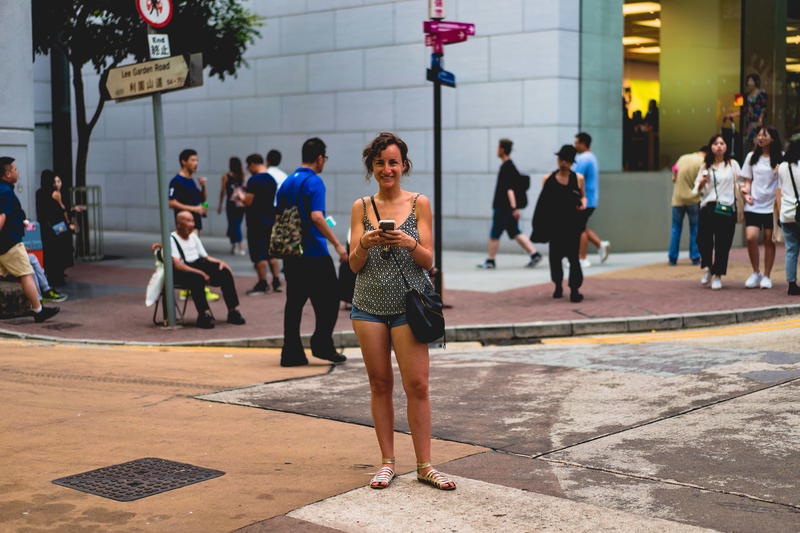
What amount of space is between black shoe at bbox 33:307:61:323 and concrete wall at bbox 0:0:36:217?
2.05 m

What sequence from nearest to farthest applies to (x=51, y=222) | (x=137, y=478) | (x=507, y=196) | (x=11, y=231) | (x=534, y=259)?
(x=137, y=478)
(x=11, y=231)
(x=51, y=222)
(x=507, y=196)
(x=534, y=259)

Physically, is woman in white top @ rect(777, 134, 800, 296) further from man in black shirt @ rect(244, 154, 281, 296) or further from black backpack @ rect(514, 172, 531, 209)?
man in black shirt @ rect(244, 154, 281, 296)

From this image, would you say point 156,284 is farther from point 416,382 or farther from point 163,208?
point 416,382

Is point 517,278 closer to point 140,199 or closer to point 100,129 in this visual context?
point 140,199

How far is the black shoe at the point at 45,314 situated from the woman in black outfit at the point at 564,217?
223 inches

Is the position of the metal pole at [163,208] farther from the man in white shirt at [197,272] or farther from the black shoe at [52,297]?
the black shoe at [52,297]

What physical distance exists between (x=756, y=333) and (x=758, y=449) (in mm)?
4524

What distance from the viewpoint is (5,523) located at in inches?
183

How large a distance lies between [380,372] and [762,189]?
28.4ft

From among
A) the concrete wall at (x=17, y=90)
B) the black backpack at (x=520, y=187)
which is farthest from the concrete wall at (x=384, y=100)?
the concrete wall at (x=17, y=90)

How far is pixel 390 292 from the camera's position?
513 centimetres

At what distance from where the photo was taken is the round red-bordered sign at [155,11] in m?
10.4

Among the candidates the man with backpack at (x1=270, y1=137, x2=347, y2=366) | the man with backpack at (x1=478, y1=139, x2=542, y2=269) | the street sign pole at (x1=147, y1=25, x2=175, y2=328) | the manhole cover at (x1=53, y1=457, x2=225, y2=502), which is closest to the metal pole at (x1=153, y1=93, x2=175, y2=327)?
the street sign pole at (x1=147, y1=25, x2=175, y2=328)

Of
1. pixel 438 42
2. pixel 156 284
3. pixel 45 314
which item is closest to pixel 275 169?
pixel 156 284
